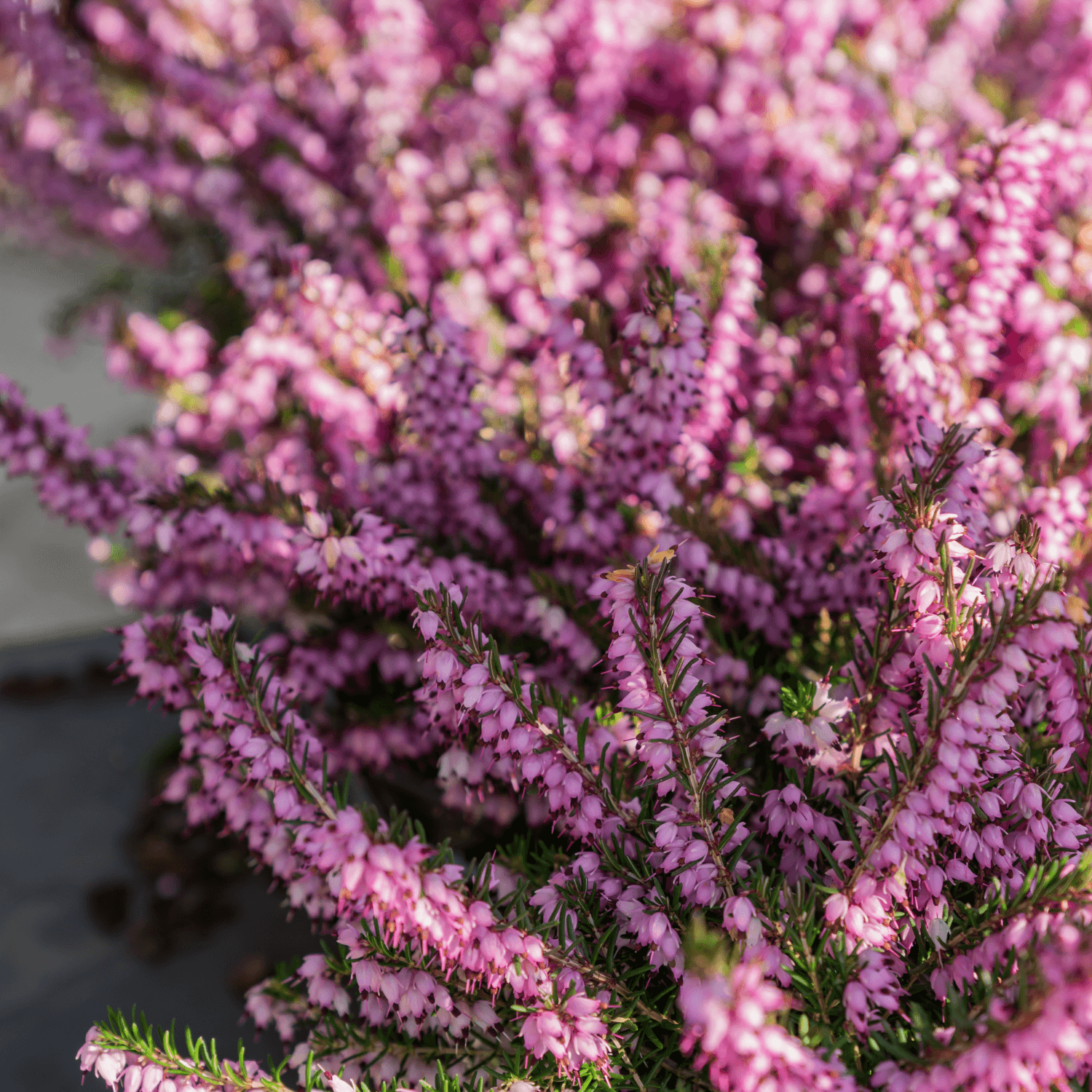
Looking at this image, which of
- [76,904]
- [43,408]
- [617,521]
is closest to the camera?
[617,521]

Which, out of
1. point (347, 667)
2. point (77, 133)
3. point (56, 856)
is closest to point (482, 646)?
point (347, 667)

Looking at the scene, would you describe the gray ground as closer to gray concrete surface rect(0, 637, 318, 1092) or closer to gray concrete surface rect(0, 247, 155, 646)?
gray concrete surface rect(0, 637, 318, 1092)

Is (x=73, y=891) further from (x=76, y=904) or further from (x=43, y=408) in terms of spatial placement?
(x=43, y=408)

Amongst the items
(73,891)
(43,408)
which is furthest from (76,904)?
(43,408)

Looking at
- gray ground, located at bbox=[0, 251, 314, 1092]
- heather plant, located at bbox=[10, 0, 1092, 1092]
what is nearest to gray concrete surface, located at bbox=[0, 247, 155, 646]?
gray ground, located at bbox=[0, 251, 314, 1092]

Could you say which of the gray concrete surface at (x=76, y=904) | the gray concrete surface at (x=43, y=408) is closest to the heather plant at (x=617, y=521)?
the gray concrete surface at (x=76, y=904)

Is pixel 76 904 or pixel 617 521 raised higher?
pixel 617 521
